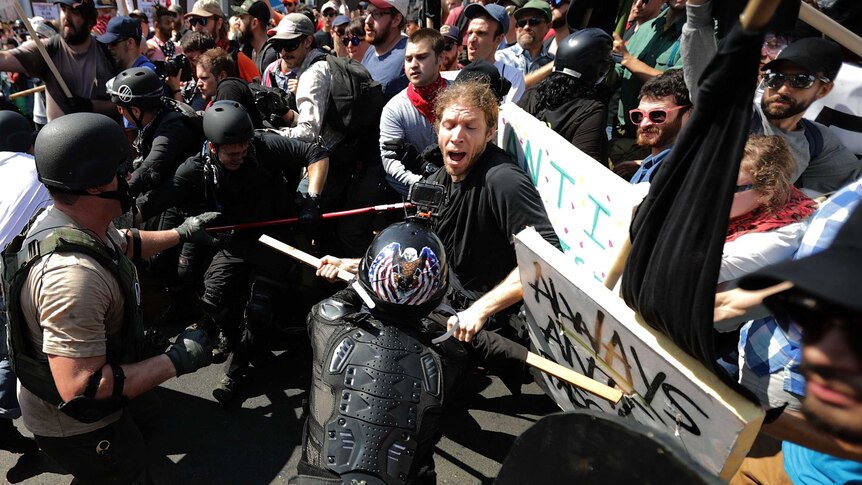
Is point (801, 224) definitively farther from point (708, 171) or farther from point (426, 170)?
point (426, 170)

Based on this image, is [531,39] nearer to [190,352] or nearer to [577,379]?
[577,379]

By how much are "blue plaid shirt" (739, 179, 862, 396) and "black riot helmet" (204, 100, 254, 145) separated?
9.49 feet

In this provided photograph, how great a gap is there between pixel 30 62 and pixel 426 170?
4040 mm

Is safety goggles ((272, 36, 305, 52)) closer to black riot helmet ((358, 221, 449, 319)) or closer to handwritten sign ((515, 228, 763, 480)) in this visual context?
black riot helmet ((358, 221, 449, 319))

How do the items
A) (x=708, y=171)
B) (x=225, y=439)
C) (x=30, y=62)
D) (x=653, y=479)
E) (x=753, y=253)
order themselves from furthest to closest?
(x=30, y=62)
(x=225, y=439)
(x=753, y=253)
(x=708, y=171)
(x=653, y=479)

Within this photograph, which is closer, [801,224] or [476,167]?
[801,224]

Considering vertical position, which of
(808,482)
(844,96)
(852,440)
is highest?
(844,96)

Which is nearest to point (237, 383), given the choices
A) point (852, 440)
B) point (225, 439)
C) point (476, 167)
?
point (225, 439)

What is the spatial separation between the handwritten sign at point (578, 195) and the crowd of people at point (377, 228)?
0.59 feet

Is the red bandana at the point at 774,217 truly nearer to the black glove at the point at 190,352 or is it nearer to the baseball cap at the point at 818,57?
the baseball cap at the point at 818,57

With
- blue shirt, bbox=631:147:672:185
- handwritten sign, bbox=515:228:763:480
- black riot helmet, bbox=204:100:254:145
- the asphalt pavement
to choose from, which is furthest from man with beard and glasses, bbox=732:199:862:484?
black riot helmet, bbox=204:100:254:145

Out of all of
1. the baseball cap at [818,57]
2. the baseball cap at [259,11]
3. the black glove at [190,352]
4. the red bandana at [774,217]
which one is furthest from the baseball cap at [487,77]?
the baseball cap at [259,11]

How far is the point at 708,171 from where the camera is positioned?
1.23 m

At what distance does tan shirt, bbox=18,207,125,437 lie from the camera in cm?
190
